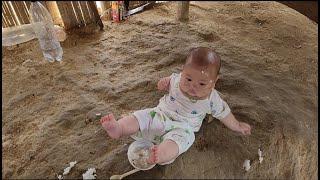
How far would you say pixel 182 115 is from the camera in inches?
75.2

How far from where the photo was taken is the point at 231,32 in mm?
3180

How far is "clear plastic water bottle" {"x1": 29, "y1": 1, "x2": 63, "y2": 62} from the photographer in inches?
114

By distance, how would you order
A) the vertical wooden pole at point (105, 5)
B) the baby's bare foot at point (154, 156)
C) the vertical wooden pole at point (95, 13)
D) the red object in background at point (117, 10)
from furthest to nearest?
the vertical wooden pole at point (105, 5), the red object in background at point (117, 10), the vertical wooden pole at point (95, 13), the baby's bare foot at point (154, 156)

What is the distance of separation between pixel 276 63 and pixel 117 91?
1286 millimetres

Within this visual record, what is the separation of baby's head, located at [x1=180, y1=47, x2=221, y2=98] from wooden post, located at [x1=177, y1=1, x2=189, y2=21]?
5.57 feet

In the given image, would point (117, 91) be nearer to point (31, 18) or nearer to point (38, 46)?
point (38, 46)

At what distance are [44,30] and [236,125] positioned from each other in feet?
6.20

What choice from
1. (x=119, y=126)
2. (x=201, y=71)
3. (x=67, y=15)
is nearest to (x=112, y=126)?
(x=119, y=126)

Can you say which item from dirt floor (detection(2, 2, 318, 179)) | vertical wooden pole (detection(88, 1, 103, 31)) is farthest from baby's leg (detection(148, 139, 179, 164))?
vertical wooden pole (detection(88, 1, 103, 31))

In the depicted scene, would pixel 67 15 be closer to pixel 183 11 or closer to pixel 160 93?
pixel 183 11

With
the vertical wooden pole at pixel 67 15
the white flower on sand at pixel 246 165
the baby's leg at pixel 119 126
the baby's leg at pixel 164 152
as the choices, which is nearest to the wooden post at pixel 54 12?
the vertical wooden pole at pixel 67 15

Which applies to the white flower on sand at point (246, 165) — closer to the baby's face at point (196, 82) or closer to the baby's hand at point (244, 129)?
the baby's hand at point (244, 129)

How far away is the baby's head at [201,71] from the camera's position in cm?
175

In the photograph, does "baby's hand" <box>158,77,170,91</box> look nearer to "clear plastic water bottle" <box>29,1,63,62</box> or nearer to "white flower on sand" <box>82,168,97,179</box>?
"white flower on sand" <box>82,168,97,179</box>
